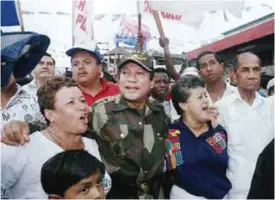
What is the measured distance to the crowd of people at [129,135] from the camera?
6.07ft

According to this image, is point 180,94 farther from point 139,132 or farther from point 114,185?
point 114,185

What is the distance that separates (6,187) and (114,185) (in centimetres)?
64

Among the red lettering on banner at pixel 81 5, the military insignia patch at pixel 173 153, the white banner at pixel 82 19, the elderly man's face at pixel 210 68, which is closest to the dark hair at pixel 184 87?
the military insignia patch at pixel 173 153

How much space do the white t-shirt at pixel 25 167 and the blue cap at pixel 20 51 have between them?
0.35 m

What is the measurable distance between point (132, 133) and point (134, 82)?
1.06 ft

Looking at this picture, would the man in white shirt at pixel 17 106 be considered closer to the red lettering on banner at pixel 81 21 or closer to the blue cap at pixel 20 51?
the blue cap at pixel 20 51

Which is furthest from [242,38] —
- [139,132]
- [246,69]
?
[139,132]

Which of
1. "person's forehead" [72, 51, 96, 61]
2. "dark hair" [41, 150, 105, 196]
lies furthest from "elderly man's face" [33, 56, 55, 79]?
"dark hair" [41, 150, 105, 196]

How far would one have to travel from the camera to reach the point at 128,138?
7.39 ft

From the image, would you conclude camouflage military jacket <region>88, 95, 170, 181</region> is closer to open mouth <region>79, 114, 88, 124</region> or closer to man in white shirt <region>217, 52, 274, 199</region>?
open mouth <region>79, 114, 88, 124</region>

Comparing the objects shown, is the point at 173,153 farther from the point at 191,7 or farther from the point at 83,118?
the point at 191,7

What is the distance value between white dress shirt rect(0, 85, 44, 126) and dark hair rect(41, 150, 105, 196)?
0.61 m

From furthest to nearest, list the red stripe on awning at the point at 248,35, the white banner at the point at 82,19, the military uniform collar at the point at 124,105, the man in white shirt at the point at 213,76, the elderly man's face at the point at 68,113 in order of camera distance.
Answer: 1. the red stripe on awning at the point at 248,35
2. the white banner at the point at 82,19
3. the man in white shirt at the point at 213,76
4. the military uniform collar at the point at 124,105
5. the elderly man's face at the point at 68,113

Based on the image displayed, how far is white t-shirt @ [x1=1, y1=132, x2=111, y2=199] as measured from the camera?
6.03ft
